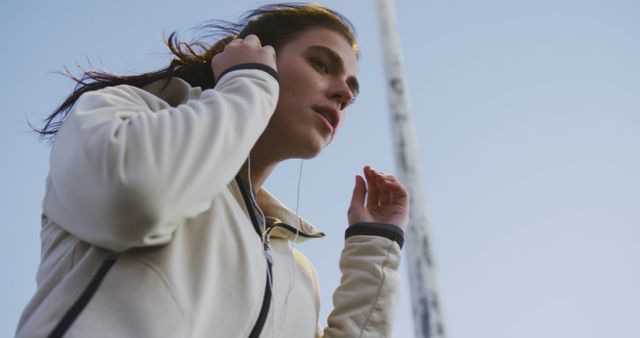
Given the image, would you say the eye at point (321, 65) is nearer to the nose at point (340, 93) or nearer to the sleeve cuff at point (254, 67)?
the nose at point (340, 93)

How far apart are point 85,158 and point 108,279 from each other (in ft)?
0.88

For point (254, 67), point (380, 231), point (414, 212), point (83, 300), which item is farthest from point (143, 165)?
point (414, 212)

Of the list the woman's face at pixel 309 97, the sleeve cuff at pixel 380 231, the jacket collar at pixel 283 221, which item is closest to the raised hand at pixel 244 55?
the woman's face at pixel 309 97

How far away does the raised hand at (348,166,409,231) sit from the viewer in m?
2.41

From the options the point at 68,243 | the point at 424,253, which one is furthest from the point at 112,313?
the point at 424,253

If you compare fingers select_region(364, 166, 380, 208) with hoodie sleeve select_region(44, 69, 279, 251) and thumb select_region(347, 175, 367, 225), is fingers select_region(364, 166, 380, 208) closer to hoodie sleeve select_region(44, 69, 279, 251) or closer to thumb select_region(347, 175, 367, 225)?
thumb select_region(347, 175, 367, 225)

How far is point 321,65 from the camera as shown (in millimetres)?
2295

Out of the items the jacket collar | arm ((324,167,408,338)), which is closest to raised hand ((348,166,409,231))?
arm ((324,167,408,338))

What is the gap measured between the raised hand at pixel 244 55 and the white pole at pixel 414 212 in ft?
3.37

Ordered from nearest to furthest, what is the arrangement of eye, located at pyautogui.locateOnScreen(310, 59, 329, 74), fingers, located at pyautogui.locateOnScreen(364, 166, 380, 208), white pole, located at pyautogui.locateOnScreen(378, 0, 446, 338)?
white pole, located at pyautogui.locateOnScreen(378, 0, 446, 338)
eye, located at pyautogui.locateOnScreen(310, 59, 329, 74)
fingers, located at pyautogui.locateOnScreen(364, 166, 380, 208)

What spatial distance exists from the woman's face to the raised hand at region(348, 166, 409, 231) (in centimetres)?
35

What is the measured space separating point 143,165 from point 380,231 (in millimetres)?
1270

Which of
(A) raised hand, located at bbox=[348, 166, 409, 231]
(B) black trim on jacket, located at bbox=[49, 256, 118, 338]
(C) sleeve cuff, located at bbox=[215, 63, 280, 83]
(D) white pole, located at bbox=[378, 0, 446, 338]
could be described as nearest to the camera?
(B) black trim on jacket, located at bbox=[49, 256, 118, 338]

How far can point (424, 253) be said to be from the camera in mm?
2336
